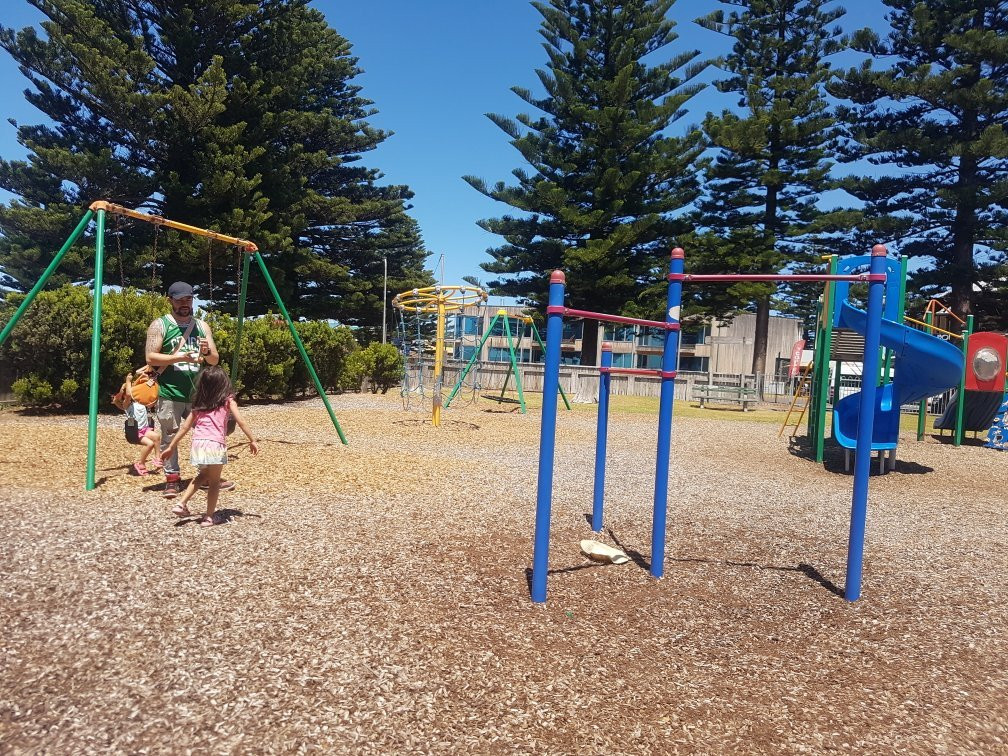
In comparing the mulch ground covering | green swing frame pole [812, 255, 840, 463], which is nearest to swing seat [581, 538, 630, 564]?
the mulch ground covering

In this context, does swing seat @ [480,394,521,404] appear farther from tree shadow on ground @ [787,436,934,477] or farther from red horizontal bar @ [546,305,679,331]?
red horizontal bar @ [546,305,679,331]

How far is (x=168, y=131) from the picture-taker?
63.1 ft

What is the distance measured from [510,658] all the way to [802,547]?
2.79m

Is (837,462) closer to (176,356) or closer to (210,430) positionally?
(210,430)

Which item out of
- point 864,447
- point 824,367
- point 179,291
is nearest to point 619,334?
point 824,367

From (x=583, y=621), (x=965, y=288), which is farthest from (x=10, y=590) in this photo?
(x=965, y=288)

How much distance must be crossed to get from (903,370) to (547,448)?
21.2 ft

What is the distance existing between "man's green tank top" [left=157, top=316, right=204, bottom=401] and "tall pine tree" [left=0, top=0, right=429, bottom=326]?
14.8 metres

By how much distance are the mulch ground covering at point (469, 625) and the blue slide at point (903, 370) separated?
1899mm

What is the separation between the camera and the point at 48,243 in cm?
1983

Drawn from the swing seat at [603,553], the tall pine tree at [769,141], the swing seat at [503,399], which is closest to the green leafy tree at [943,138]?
the tall pine tree at [769,141]

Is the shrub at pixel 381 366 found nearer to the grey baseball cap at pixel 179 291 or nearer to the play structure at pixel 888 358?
the play structure at pixel 888 358

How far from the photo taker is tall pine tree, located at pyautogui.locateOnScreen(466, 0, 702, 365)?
2447 cm

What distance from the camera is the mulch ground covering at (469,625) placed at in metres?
2.20
